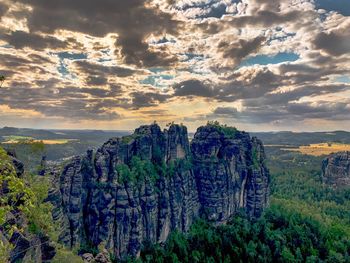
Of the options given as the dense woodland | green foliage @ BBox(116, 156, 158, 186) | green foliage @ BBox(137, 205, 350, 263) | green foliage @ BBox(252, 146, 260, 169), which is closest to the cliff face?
green foliage @ BBox(252, 146, 260, 169)

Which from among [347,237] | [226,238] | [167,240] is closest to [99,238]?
[167,240]

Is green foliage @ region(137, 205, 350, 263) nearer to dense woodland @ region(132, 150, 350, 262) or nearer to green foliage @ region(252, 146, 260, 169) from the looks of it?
dense woodland @ region(132, 150, 350, 262)

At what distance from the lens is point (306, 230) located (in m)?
124

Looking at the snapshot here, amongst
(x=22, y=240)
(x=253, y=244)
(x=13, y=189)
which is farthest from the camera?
(x=253, y=244)

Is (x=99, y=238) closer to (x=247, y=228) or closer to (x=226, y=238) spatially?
(x=226, y=238)

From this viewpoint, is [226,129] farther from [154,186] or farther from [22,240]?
[22,240]

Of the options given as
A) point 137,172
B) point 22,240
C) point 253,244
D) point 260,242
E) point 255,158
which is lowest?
point 260,242

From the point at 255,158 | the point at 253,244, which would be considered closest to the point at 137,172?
the point at 253,244

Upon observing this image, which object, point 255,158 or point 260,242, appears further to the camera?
point 255,158

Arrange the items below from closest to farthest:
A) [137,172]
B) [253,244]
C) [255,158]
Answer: [137,172]
[253,244]
[255,158]

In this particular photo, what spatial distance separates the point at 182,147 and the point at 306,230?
6053 cm

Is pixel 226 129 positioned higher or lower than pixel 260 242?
higher

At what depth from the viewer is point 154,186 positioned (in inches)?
4309

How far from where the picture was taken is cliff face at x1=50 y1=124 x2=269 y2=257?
286 ft
